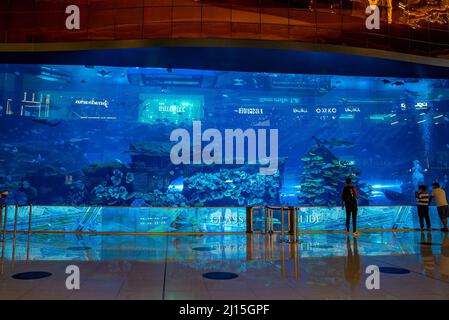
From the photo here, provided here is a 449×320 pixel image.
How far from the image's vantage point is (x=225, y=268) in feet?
19.0

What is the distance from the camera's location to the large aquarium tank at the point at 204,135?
74.8 ft

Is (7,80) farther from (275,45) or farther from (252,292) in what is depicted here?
(252,292)

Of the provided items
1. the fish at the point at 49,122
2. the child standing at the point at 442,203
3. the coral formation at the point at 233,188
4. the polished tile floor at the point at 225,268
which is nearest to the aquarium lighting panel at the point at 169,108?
the coral formation at the point at 233,188

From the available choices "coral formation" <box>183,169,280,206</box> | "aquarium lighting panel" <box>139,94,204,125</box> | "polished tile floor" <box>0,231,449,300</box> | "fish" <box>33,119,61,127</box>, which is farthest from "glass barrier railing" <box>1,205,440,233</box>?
"aquarium lighting panel" <box>139,94,204,125</box>

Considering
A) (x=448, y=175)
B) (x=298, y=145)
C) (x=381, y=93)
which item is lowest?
(x=448, y=175)

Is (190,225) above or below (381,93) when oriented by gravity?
below

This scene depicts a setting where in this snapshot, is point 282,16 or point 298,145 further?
point 298,145

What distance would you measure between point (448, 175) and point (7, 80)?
28777 mm

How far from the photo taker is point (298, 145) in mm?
34344

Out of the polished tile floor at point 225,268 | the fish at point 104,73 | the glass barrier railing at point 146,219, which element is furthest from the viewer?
the fish at point 104,73

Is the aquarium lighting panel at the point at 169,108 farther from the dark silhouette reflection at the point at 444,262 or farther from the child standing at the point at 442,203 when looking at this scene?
the dark silhouette reflection at the point at 444,262

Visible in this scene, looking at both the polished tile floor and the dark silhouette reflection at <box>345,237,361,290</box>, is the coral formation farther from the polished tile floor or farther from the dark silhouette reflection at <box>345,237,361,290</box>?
the dark silhouette reflection at <box>345,237,361,290</box>

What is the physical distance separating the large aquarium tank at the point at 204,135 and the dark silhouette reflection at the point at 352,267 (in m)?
14.7

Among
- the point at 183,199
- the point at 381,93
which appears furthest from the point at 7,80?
the point at 381,93
